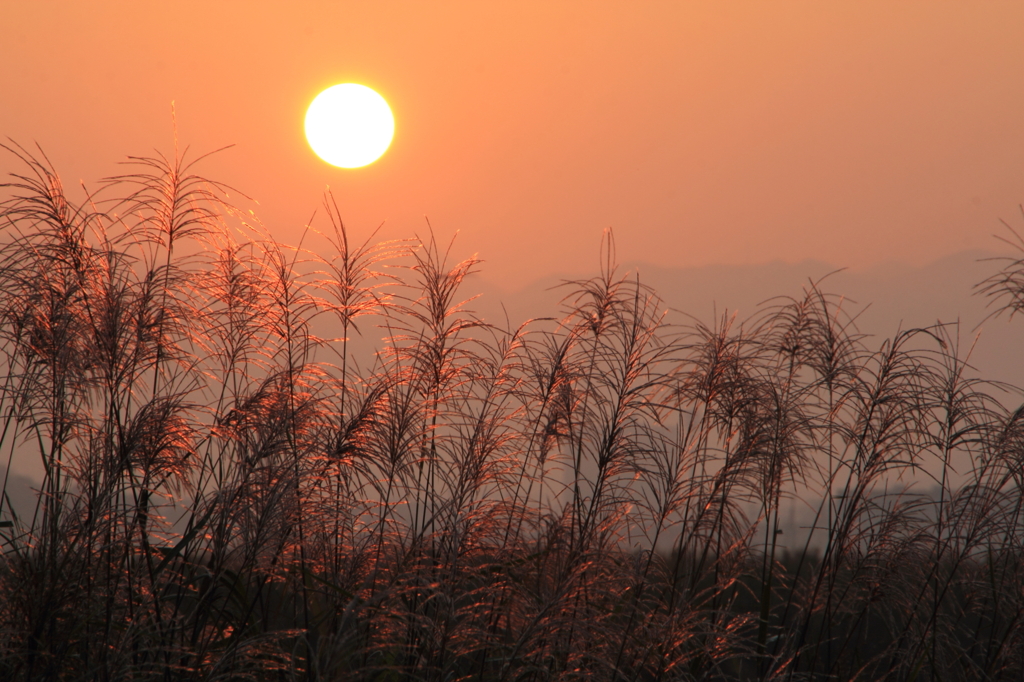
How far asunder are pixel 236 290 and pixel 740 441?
2.99m

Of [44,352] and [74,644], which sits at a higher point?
[44,352]

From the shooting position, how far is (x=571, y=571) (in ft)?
11.7

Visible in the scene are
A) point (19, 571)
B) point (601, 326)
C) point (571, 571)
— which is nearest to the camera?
point (19, 571)

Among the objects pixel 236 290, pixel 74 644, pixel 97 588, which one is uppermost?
pixel 236 290

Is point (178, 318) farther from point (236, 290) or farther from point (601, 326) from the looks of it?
point (601, 326)

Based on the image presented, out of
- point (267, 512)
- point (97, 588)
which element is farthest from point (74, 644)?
point (267, 512)

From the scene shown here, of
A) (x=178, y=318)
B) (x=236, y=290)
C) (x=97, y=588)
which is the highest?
(x=236, y=290)

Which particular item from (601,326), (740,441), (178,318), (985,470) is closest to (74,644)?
(178,318)

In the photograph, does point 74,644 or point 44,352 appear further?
point 44,352

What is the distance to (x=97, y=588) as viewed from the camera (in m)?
3.27

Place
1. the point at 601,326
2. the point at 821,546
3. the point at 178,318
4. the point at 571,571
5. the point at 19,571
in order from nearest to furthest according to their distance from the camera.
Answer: the point at 19,571 < the point at 571,571 < the point at 178,318 < the point at 601,326 < the point at 821,546

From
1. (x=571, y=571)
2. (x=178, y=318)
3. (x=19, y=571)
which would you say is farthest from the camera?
(x=178, y=318)

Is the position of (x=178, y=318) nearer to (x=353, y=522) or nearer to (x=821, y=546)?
(x=353, y=522)

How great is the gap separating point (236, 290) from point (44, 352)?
39.5 inches
